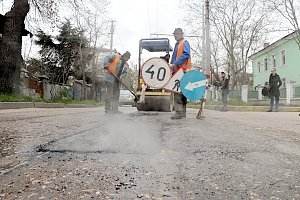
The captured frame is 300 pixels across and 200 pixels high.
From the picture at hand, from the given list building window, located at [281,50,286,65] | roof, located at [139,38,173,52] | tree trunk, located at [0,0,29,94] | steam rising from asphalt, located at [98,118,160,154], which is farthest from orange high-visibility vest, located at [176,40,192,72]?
building window, located at [281,50,286,65]

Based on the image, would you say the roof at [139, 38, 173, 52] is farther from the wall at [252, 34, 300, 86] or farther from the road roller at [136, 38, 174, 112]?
the wall at [252, 34, 300, 86]

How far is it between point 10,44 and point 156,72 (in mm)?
9565

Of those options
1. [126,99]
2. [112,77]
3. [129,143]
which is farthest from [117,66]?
[126,99]

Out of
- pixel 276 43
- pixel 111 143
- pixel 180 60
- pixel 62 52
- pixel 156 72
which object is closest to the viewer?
pixel 111 143

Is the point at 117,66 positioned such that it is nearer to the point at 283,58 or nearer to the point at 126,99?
the point at 126,99

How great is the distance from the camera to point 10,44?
14.8 m

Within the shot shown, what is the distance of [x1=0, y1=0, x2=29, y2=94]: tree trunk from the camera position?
14.8 m

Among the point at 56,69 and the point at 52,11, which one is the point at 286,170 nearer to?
the point at 52,11

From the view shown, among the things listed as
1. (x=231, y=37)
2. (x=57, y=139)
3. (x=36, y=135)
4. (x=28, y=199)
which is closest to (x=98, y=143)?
(x=57, y=139)

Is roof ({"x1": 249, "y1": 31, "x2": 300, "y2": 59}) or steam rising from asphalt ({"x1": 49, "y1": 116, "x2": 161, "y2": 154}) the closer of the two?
steam rising from asphalt ({"x1": 49, "y1": 116, "x2": 161, "y2": 154})

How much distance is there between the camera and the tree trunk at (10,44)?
1480 centimetres

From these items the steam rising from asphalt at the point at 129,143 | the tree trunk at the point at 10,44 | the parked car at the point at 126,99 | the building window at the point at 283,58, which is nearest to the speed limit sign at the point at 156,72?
the steam rising from asphalt at the point at 129,143

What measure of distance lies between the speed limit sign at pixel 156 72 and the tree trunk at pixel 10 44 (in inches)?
365

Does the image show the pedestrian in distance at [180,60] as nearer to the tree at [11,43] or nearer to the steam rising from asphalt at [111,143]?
the steam rising from asphalt at [111,143]
